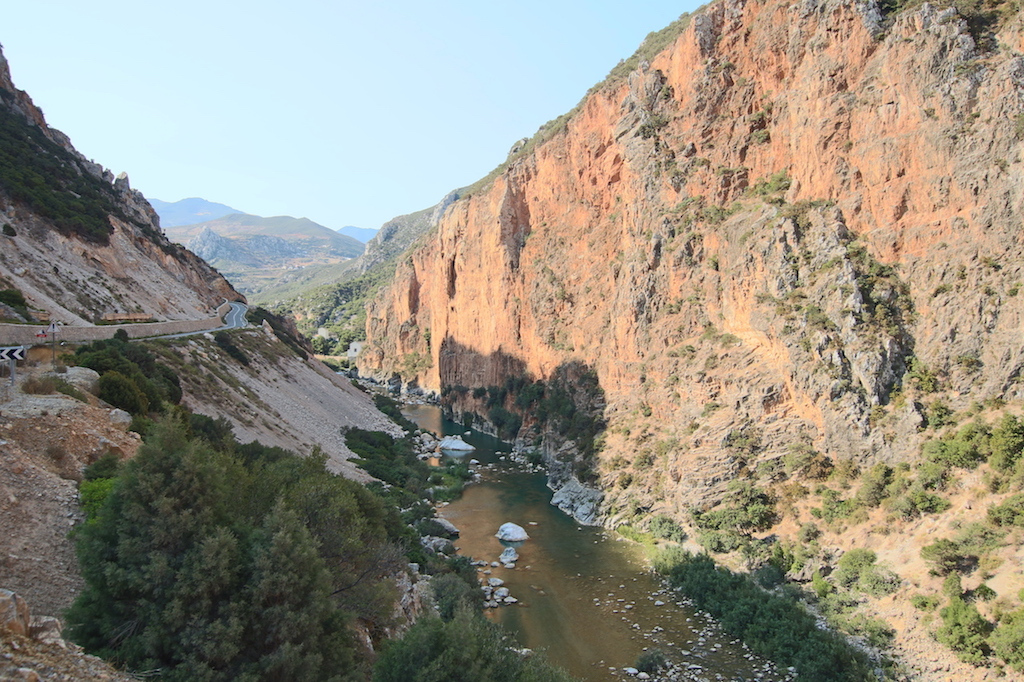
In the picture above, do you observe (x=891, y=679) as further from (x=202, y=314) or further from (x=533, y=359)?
(x=202, y=314)

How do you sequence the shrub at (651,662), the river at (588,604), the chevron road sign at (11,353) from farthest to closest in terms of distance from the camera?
the river at (588,604) < the shrub at (651,662) < the chevron road sign at (11,353)

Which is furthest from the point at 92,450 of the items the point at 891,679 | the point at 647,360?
the point at 647,360

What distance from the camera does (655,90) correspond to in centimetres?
4288

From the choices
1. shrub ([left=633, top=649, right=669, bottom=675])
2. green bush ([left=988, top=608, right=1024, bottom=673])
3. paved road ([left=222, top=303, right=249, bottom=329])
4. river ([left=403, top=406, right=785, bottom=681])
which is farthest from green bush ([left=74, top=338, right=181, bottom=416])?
paved road ([left=222, top=303, right=249, bottom=329])

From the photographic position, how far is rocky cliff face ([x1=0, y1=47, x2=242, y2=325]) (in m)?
34.6

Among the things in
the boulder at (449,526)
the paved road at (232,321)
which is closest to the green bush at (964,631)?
the boulder at (449,526)

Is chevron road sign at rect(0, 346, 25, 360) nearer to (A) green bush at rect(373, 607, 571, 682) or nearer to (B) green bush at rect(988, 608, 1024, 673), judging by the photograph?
(A) green bush at rect(373, 607, 571, 682)

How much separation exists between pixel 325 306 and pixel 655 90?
119485mm

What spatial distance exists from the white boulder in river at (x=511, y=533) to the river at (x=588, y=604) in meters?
0.43

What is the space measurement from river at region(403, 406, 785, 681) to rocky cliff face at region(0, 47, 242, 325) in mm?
24428

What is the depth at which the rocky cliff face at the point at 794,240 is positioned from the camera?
84.0ft

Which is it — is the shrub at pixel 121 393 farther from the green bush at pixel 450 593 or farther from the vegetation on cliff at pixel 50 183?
the vegetation on cliff at pixel 50 183

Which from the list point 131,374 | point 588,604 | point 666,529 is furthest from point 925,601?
point 131,374

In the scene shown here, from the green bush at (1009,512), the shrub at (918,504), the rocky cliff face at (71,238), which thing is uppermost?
the rocky cliff face at (71,238)
